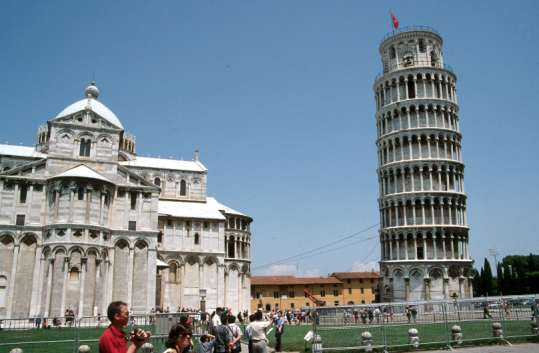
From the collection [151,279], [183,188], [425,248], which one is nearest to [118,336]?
[151,279]

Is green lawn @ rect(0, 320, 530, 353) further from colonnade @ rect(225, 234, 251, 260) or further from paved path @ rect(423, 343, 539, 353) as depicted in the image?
colonnade @ rect(225, 234, 251, 260)

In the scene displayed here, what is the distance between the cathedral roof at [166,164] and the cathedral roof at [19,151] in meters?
9.63

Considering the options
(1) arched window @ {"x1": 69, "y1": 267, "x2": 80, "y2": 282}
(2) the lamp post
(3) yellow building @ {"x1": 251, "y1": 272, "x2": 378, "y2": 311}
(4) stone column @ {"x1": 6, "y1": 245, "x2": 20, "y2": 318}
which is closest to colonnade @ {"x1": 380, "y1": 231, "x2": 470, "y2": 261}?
(2) the lamp post

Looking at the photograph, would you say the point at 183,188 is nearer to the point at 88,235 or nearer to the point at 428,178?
the point at 88,235

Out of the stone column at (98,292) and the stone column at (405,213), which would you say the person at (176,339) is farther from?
the stone column at (405,213)

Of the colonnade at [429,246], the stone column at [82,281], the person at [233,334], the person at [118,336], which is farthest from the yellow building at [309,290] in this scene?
the person at [118,336]

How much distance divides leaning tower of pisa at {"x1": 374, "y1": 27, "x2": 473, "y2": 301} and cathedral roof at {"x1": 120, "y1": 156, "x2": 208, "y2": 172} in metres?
23.1

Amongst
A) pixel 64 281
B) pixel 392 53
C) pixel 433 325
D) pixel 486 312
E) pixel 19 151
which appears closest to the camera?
pixel 486 312

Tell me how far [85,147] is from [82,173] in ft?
12.1

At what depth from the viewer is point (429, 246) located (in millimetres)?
47969

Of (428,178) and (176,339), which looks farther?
(428,178)

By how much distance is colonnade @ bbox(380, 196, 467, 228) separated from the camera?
48312 mm

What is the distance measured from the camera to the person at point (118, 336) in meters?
5.07

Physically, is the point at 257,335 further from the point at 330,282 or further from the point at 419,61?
the point at 330,282
